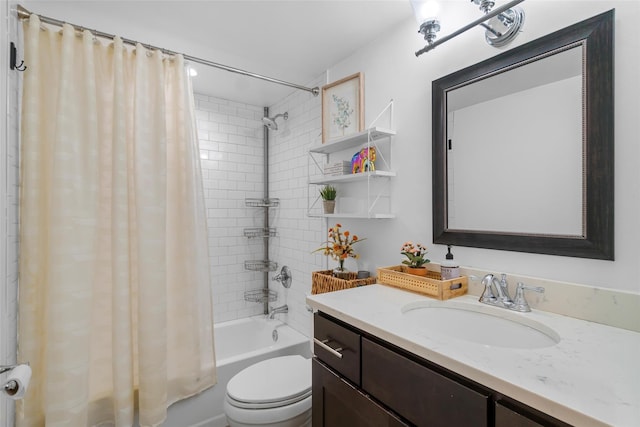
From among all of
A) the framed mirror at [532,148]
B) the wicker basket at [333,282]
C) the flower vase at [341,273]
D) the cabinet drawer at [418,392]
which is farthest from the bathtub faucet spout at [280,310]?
the cabinet drawer at [418,392]

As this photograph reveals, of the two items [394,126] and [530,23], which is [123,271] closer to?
[394,126]

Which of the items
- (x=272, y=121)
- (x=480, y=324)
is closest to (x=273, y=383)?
(x=480, y=324)

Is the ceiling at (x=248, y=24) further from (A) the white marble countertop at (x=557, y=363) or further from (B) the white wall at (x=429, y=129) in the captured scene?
(A) the white marble countertop at (x=557, y=363)

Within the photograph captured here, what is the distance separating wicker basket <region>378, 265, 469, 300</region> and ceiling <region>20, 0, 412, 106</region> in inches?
53.7

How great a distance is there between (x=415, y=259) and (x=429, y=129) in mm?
654

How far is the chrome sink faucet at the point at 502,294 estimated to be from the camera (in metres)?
1.13

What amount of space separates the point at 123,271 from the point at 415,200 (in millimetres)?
1569

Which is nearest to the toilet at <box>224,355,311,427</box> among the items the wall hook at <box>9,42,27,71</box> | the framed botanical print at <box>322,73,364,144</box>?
the framed botanical print at <box>322,73,364,144</box>

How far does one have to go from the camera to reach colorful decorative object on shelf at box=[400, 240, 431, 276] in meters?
1.48

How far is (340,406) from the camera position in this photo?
3.73ft

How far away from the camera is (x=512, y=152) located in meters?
1.25

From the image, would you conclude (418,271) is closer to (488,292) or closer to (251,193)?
(488,292)

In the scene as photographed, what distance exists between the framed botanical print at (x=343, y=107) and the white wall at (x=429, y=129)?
0.19 feet

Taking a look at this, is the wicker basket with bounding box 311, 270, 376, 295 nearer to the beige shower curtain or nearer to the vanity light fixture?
the beige shower curtain
